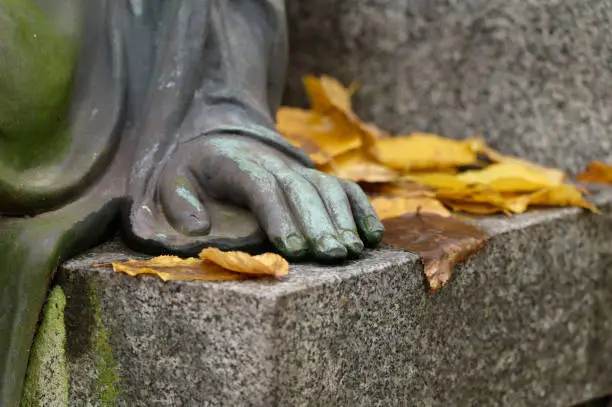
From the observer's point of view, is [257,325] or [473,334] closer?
[257,325]

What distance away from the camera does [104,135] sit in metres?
1.33

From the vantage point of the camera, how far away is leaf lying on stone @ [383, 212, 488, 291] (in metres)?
1.26

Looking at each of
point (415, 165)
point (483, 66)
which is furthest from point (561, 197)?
point (483, 66)

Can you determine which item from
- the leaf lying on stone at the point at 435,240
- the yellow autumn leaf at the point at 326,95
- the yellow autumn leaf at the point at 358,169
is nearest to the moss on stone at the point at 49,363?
the leaf lying on stone at the point at 435,240

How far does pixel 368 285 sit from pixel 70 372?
1.37 ft

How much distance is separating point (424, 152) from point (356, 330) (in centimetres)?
78

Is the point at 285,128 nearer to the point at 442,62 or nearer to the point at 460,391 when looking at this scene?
the point at 442,62

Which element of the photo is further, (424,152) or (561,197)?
(424,152)

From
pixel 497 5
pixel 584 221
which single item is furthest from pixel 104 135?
pixel 497 5

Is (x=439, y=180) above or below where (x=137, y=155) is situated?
below

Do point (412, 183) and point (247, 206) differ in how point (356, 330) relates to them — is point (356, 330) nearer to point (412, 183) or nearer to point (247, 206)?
point (247, 206)

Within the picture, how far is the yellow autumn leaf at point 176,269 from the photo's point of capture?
1.11 metres

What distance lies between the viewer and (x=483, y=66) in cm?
194

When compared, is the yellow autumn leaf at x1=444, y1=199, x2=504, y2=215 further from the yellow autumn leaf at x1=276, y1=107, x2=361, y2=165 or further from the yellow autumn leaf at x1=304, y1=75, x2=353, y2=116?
the yellow autumn leaf at x1=304, y1=75, x2=353, y2=116
